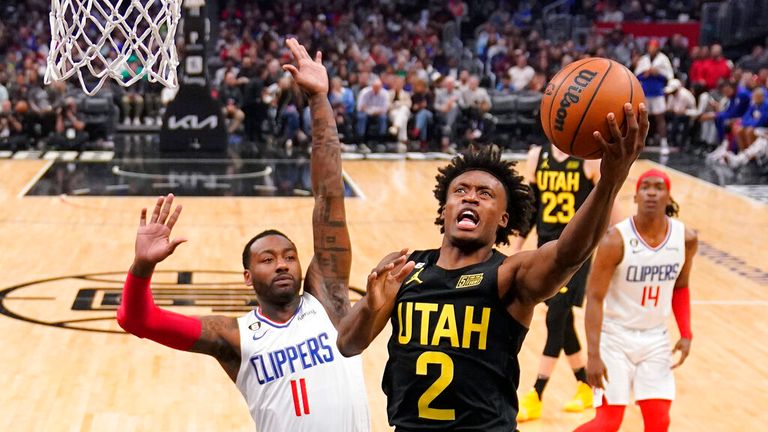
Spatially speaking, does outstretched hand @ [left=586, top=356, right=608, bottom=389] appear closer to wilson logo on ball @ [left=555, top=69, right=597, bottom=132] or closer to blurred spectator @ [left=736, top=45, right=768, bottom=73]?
wilson logo on ball @ [left=555, top=69, right=597, bottom=132]

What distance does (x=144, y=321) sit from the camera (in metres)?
3.86

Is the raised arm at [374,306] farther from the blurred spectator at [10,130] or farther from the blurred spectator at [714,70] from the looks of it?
the blurred spectator at [714,70]

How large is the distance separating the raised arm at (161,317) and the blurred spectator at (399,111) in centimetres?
1491

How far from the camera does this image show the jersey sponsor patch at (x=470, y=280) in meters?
3.65

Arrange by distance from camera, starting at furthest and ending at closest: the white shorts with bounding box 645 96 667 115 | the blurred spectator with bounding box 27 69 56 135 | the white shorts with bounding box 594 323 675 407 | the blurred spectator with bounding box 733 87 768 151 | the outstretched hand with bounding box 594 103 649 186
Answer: the white shorts with bounding box 645 96 667 115 → the blurred spectator with bounding box 27 69 56 135 → the blurred spectator with bounding box 733 87 768 151 → the white shorts with bounding box 594 323 675 407 → the outstretched hand with bounding box 594 103 649 186

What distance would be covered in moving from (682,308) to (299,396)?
2.65 m

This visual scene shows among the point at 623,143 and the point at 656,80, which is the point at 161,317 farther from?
the point at 656,80

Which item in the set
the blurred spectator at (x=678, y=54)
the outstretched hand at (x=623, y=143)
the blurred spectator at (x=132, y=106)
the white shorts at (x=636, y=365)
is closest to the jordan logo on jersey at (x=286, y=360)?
the outstretched hand at (x=623, y=143)

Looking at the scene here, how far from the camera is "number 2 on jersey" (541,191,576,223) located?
23.5ft

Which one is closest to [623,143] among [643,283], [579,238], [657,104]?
[579,238]

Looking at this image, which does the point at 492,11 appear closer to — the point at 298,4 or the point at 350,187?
the point at 298,4

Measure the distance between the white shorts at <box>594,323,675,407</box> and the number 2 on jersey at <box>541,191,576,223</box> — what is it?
4.35 ft

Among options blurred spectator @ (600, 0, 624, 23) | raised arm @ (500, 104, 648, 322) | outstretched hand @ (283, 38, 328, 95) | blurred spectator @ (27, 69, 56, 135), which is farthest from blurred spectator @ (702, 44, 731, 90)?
raised arm @ (500, 104, 648, 322)

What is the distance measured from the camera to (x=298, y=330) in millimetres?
4293
